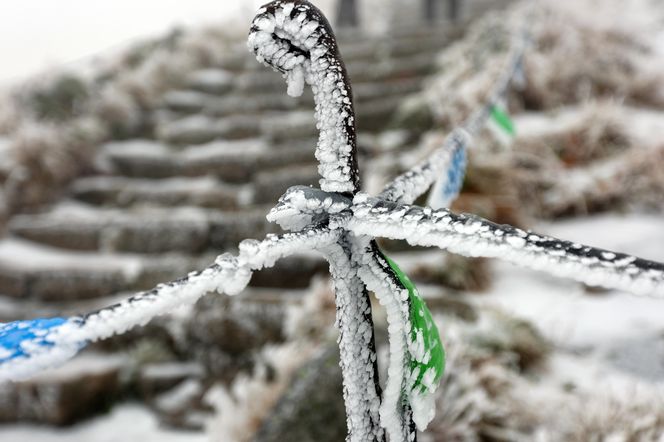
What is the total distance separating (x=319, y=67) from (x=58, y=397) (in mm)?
2679

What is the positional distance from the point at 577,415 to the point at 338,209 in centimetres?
143

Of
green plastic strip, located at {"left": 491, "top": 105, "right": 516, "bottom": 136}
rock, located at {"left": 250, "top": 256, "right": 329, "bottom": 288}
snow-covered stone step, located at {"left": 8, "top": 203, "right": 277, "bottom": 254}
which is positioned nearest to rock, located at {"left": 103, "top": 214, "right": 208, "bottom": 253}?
snow-covered stone step, located at {"left": 8, "top": 203, "right": 277, "bottom": 254}

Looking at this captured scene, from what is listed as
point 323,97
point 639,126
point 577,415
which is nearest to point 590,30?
point 639,126

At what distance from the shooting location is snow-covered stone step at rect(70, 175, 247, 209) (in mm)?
3891

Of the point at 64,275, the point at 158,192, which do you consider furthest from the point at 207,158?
the point at 64,275

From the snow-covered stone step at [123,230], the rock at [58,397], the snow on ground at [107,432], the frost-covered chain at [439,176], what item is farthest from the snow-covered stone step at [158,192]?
the frost-covered chain at [439,176]

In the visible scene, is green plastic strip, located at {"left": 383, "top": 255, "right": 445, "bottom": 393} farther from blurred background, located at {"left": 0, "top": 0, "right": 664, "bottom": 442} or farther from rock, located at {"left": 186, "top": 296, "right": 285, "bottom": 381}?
rock, located at {"left": 186, "top": 296, "right": 285, "bottom": 381}

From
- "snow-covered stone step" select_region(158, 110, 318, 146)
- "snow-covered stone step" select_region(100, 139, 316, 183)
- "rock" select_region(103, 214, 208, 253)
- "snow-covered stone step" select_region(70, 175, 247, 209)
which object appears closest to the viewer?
"rock" select_region(103, 214, 208, 253)

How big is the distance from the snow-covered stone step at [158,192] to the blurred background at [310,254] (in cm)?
2

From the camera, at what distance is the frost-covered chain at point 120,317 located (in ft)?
1.22

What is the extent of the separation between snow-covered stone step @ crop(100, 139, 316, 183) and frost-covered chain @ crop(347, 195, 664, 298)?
3602 mm

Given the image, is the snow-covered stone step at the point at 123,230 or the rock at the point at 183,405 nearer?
the rock at the point at 183,405

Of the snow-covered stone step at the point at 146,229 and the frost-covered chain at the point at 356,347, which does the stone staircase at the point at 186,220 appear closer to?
the snow-covered stone step at the point at 146,229

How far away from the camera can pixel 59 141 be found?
14.6ft
